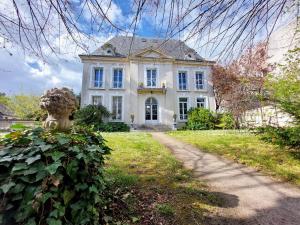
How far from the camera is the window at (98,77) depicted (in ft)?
63.3

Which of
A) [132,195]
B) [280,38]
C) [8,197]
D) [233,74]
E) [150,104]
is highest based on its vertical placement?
[233,74]

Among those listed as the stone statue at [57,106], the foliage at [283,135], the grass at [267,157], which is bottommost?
the grass at [267,157]

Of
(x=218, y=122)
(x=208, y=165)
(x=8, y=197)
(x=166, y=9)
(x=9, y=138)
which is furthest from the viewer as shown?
(x=218, y=122)

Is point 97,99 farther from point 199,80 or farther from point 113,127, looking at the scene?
point 199,80

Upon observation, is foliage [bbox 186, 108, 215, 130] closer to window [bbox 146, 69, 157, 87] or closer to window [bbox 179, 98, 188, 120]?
window [bbox 179, 98, 188, 120]

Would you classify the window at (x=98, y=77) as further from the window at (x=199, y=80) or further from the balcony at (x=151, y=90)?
the window at (x=199, y=80)

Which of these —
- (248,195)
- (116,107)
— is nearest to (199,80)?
(116,107)

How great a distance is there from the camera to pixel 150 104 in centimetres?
1970

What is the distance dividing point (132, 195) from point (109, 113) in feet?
51.7

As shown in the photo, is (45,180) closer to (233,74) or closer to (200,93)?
(200,93)

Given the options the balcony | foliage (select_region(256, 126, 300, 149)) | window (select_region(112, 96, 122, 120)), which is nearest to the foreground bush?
window (select_region(112, 96, 122, 120))

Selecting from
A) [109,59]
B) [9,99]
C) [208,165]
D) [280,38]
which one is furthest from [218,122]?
[9,99]

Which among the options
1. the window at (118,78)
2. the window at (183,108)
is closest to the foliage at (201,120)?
the window at (183,108)

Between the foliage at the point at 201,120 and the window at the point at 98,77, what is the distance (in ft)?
30.1
